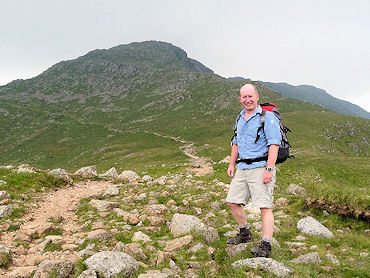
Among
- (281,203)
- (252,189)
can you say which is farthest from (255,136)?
(281,203)

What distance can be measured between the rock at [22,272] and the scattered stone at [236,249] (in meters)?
4.61

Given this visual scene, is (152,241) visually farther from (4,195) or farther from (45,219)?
(4,195)

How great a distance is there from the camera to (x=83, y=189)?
17094 millimetres

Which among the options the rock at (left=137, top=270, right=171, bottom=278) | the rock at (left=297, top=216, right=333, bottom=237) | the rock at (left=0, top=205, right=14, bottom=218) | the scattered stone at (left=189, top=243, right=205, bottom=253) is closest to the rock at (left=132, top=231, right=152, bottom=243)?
the scattered stone at (left=189, top=243, right=205, bottom=253)

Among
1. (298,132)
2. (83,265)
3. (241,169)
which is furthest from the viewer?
(298,132)

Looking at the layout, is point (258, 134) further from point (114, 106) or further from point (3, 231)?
point (114, 106)

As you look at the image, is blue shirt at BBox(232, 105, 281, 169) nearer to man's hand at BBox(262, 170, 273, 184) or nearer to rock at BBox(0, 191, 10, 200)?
man's hand at BBox(262, 170, 273, 184)

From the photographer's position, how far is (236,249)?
6.44 metres

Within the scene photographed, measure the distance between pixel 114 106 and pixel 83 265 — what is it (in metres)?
170

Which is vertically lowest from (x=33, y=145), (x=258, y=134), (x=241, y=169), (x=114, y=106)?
(x=33, y=145)

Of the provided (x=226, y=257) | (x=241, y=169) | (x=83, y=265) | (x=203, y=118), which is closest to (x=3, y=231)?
(x=83, y=265)

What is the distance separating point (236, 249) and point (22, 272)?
503cm

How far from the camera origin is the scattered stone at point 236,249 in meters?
6.31

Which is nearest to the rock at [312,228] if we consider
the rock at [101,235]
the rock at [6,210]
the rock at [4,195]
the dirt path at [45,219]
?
the rock at [101,235]
